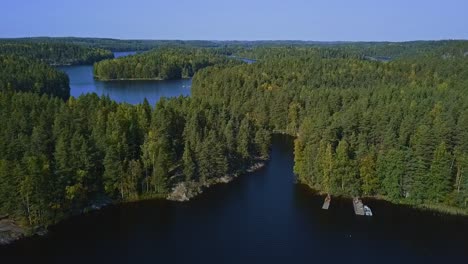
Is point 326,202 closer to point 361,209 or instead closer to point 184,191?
point 361,209

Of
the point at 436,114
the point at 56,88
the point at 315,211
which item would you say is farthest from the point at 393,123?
the point at 56,88

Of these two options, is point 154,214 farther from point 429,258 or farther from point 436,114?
point 436,114

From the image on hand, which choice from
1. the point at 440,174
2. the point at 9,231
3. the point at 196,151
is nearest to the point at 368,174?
the point at 440,174

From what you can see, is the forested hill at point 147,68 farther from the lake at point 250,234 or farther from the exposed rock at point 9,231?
the exposed rock at point 9,231

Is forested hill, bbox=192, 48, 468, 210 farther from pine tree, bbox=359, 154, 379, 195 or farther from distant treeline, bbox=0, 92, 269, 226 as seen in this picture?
distant treeline, bbox=0, 92, 269, 226

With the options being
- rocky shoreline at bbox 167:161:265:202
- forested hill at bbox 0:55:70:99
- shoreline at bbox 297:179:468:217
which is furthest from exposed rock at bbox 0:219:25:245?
forested hill at bbox 0:55:70:99
